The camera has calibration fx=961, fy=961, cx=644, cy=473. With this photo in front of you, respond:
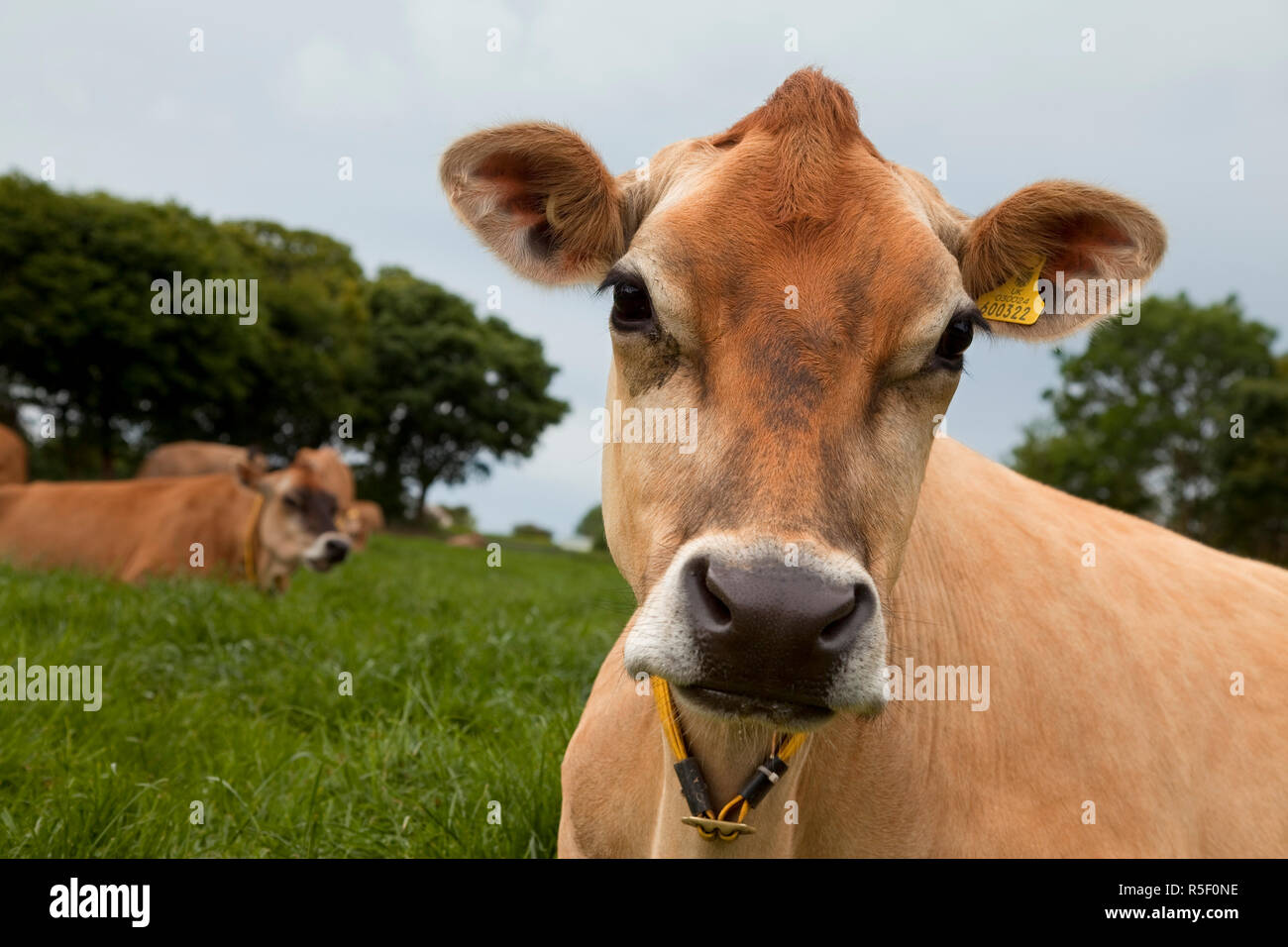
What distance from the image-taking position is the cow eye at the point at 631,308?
7.91 ft

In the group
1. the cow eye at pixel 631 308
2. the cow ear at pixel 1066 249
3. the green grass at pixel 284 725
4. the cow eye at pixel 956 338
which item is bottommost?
the green grass at pixel 284 725

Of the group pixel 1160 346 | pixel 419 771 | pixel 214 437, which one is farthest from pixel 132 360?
pixel 1160 346

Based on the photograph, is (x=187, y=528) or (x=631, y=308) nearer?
(x=631, y=308)

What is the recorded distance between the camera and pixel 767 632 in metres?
1.77

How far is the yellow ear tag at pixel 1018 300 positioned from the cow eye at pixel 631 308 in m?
1.09

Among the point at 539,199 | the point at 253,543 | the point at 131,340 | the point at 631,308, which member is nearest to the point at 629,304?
the point at 631,308

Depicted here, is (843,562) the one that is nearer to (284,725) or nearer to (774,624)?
(774,624)

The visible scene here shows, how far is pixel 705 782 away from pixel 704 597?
801mm

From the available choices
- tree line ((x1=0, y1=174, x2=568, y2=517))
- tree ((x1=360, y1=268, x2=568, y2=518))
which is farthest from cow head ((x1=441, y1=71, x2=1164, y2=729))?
tree ((x1=360, y1=268, x2=568, y2=518))

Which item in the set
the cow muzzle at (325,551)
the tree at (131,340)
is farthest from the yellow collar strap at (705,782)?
the tree at (131,340)

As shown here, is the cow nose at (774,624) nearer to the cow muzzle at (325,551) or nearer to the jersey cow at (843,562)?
the jersey cow at (843,562)

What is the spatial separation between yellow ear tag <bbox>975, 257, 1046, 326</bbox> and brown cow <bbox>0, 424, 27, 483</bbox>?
20774 mm

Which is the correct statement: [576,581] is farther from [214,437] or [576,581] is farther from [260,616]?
[214,437]
